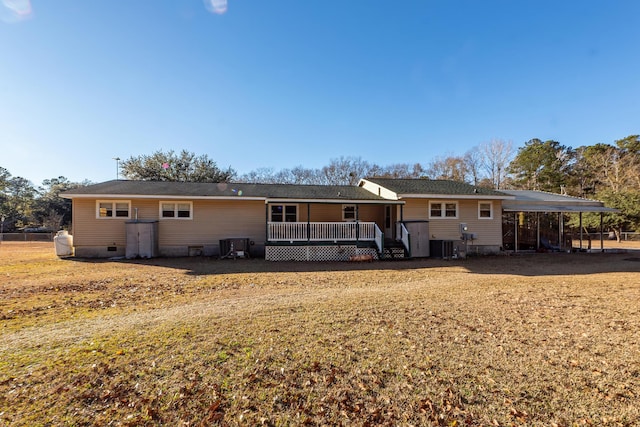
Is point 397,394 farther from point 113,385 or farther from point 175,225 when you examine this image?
point 175,225

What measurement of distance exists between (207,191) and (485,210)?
1407cm

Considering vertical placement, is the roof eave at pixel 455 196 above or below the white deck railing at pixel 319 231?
above

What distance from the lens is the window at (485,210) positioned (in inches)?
619

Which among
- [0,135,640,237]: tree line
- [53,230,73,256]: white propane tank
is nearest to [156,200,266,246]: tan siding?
[53,230,73,256]: white propane tank

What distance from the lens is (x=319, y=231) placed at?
13.9 m

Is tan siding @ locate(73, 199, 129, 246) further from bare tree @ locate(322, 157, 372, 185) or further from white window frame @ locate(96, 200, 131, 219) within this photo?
bare tree @ locate(322, 157, 372, 185)

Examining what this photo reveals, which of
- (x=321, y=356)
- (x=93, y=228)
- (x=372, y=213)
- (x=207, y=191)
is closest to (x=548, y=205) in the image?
(x=372, y=213)

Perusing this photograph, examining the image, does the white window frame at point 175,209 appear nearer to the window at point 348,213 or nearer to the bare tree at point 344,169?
the window at point 348,213

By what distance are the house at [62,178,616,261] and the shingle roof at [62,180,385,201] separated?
0.04 m

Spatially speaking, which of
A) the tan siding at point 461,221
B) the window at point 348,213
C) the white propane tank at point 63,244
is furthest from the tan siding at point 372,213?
the white propane tank at point 63,244

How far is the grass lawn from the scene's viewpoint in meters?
2.73

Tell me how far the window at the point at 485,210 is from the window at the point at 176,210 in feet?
46.9

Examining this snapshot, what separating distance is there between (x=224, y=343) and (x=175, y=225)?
1150 centimetres

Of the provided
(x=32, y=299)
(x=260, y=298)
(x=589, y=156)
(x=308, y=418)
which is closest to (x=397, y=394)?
(x=308, y=418)
